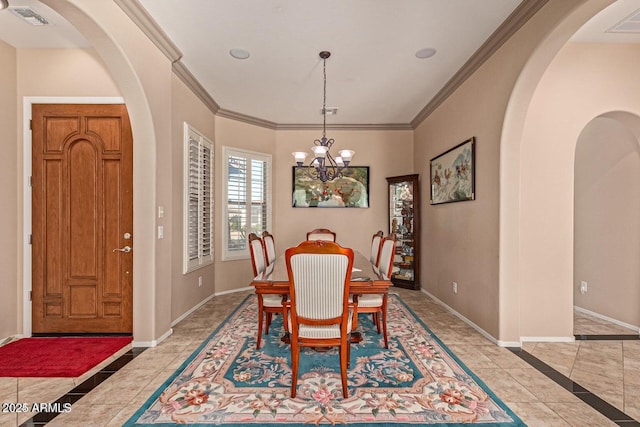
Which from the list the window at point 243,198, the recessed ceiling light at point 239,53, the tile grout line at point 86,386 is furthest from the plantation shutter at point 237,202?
the tile grout line at point 86,386

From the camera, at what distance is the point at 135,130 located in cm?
291

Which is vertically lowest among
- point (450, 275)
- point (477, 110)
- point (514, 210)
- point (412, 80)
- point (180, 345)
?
point (180, 345)

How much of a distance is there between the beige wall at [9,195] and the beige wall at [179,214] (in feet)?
4.81

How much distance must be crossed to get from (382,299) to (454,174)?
6.64 ft

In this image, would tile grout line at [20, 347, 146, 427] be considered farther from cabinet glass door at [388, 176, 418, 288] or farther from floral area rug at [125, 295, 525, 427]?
cabinet glass door at [388, 176, 418, 288]

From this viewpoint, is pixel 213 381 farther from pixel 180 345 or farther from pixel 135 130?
pixel 135 130

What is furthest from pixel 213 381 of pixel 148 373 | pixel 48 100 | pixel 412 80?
pixel 412 80

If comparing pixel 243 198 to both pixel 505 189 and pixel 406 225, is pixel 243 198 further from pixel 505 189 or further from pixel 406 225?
pixel 505 189

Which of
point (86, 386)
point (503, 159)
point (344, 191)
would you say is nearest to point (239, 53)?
point (503, 159)

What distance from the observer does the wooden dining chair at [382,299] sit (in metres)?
2.93

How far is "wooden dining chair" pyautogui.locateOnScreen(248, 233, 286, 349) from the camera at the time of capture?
2.91m

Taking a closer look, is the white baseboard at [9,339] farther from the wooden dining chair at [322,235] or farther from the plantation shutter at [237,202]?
the wooden dining chair at [322,235]

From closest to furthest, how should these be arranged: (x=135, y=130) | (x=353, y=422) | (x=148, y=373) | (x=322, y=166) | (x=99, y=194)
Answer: (x=353, y=422), (x=148, y=373), (x=135, y=130), (x=99, y=194), (x=322, y=166)

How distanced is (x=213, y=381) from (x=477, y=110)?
3713mm
